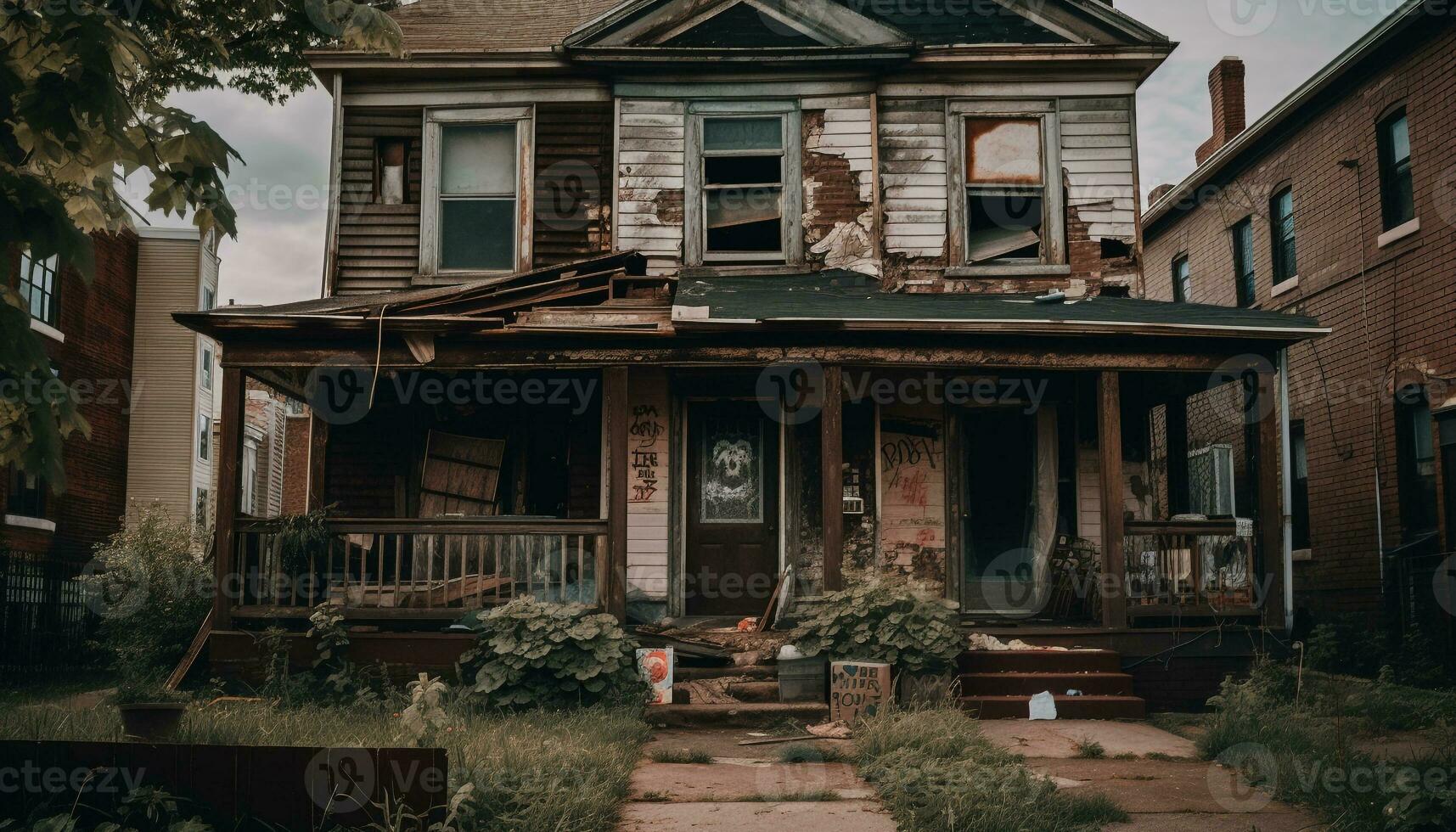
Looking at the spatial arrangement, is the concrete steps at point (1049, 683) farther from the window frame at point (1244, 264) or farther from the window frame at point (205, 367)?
the window frame at point (205, 367)

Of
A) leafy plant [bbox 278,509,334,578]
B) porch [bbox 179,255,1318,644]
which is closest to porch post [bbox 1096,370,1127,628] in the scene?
porch [bbox 179,255,1318,644]

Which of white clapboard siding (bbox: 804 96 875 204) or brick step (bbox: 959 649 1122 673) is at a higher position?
white clapboard siding (bbox: 804 96 875 204)

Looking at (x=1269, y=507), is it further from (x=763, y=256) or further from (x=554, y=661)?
(x=554, y=661)

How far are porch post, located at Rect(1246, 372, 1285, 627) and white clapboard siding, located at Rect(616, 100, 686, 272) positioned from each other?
218 inches

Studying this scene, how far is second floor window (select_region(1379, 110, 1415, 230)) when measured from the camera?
13.5 meters

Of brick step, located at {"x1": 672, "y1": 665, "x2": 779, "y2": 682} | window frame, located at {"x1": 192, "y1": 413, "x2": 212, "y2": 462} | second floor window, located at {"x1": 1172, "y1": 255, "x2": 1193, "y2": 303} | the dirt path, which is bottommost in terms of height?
the dirt path

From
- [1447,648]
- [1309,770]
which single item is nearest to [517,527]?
[1309,770]

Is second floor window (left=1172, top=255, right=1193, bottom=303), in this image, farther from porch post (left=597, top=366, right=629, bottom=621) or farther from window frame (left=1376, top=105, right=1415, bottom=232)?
porch post (left=597, top=366, right=629, bottom=621)

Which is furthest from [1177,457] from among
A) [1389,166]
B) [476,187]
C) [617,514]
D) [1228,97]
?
[1228,97]

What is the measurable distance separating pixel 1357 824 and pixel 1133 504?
7.13 meters

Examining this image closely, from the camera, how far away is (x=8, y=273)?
160 inches

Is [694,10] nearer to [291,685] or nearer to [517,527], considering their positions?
[517,527]

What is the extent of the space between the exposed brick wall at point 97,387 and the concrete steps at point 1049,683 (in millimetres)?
15314

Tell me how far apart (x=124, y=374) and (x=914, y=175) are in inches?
684
